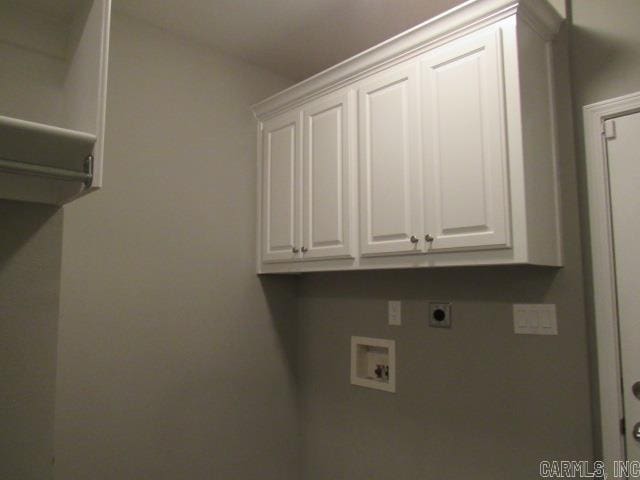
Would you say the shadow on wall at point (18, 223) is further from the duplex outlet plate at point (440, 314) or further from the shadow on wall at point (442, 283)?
the duplex outlet plate at point (440, 314)

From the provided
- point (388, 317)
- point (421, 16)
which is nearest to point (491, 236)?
point (388, 317)

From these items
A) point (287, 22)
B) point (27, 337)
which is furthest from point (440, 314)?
point (27, 337)

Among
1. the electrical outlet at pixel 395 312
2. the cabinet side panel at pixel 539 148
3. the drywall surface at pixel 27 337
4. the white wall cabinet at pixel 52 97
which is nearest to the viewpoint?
the white wall cabinet at pixel 52 97

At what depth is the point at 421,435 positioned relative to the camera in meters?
2.22

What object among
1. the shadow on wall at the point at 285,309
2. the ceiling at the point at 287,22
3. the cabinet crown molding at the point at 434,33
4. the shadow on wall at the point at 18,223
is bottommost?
the shadow on wall at the point at 285,309

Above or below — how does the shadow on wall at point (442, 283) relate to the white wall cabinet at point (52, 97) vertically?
below

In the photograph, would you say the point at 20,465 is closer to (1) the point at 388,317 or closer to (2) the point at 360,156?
(1) the point at 388,317

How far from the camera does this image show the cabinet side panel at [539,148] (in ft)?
5.44

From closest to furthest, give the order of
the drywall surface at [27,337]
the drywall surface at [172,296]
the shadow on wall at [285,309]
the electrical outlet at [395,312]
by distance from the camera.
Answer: the drywall surface at [27,337]
the drywall surface at [172,296]
the electrical outlet at [395,312]
the shadow on wall at [285,309]

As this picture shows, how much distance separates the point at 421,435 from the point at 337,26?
208 centimetres

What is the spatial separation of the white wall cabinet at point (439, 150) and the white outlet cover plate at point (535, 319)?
0.72 ft

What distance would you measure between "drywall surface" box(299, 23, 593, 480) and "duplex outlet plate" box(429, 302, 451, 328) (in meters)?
0.03

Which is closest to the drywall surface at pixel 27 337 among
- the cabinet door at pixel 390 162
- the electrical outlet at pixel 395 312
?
the cabinet door at pixel 390 162

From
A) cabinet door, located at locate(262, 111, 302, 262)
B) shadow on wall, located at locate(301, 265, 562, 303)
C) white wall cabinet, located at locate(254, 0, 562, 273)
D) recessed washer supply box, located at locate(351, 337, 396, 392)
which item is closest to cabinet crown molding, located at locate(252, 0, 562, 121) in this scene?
white wall cabinet, located at locate(254, 0, 562, 273)
